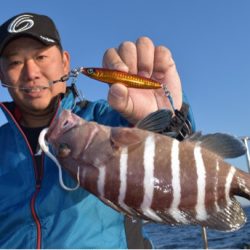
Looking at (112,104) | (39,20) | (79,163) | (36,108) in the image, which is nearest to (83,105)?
(36,108)

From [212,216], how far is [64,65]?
8.54ft

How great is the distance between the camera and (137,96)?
330 cm

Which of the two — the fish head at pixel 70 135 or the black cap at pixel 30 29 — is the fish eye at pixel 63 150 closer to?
the fish head at pixel 70 135

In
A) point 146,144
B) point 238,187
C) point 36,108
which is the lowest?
point 36,108

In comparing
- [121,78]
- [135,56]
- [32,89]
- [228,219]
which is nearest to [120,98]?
[121,78]

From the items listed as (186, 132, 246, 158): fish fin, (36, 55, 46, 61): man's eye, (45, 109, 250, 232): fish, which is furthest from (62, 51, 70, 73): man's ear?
(186, 132, 246, 158): fish fin

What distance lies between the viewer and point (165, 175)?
8.45 ft

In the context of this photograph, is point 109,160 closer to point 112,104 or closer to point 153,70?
point 112,104

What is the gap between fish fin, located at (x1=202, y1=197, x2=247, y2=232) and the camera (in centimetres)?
267

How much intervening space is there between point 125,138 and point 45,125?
210cm

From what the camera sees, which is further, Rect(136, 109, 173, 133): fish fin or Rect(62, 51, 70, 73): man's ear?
Rect(62, 51, 70, 73): man's ear

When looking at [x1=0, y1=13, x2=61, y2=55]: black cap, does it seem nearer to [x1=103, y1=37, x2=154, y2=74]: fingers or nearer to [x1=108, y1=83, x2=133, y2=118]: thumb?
[x1=103, y1=37, x2=154, y2=74]: fingers

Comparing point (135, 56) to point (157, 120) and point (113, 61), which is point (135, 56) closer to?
point (113, 61)

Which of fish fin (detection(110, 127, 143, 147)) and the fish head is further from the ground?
fish fin (detection(110, 127, 143, 147))
